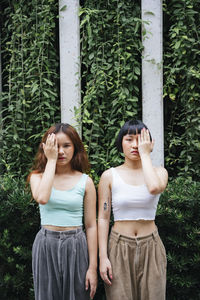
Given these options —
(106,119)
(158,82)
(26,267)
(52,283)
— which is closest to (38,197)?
(52,283)

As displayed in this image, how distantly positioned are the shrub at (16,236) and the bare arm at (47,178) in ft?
2.24

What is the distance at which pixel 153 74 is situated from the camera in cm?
370

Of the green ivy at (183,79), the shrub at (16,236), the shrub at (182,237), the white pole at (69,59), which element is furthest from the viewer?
the white pole at (69,59)

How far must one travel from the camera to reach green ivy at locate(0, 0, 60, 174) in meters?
3.82

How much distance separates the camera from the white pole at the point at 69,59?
147 inches

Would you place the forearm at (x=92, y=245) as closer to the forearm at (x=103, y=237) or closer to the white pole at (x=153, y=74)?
the forearm at (x=103, y=237)

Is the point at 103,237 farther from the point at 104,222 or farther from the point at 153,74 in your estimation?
the point at 153,74

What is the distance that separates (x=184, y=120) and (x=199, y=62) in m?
0.71

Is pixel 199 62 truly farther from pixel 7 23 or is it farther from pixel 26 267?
pixel 26 267

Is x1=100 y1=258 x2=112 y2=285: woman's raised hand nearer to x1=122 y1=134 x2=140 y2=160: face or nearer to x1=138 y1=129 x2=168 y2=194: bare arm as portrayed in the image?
x1=138 y1=129 x2=168 y2=194: bare arm

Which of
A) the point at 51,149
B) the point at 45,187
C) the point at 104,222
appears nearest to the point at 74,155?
the point at 51,149

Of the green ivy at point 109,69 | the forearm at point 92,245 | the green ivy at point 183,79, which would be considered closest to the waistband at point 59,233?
the forearm at point 92,245

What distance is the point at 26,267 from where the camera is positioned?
308 centimetres

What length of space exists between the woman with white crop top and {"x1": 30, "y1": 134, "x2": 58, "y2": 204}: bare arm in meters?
0.42
